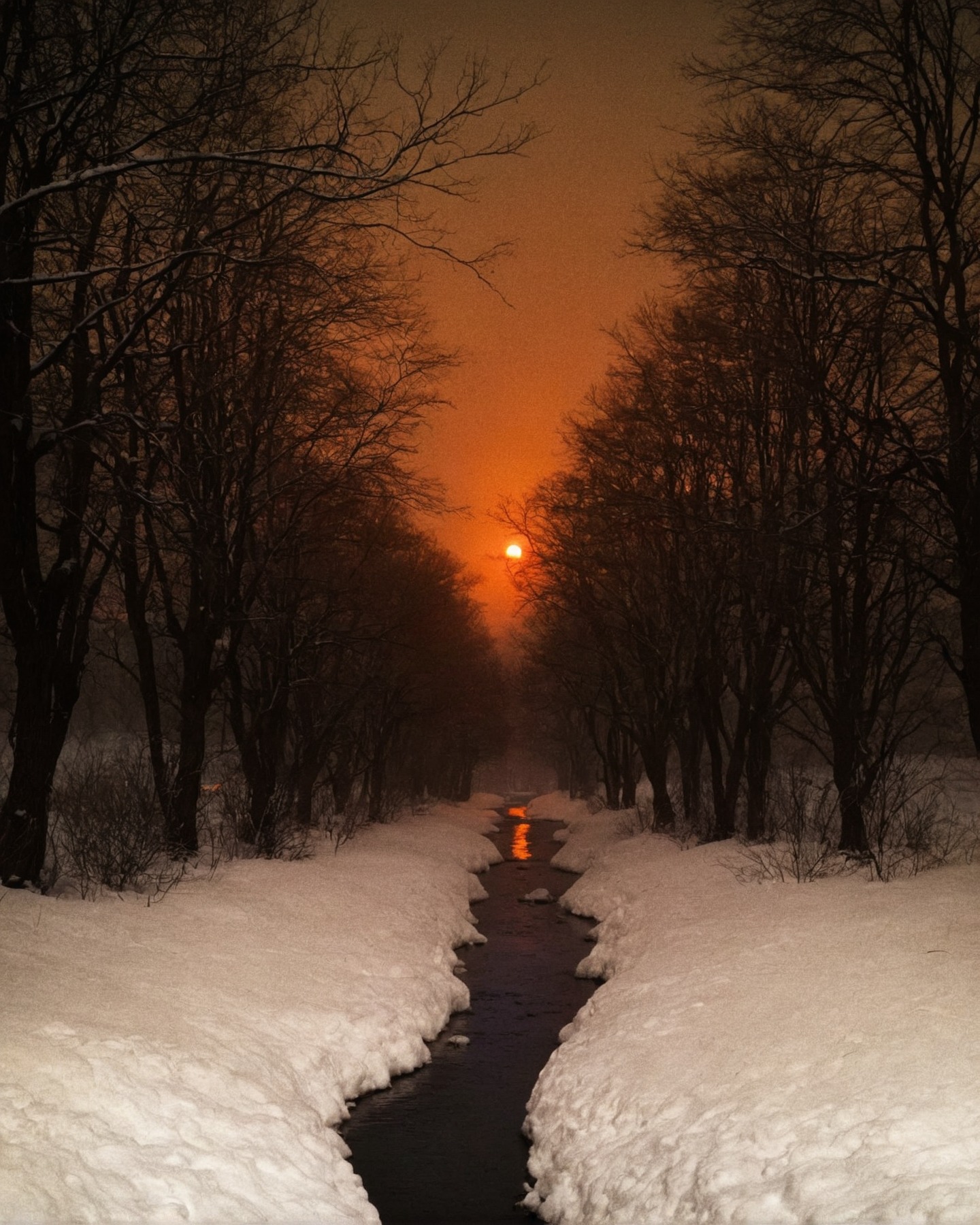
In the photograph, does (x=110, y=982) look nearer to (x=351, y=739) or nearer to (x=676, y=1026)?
(x=676, y=1026)

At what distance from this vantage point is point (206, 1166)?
6348 millimetres

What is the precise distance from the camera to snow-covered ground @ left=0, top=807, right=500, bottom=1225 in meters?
5.90

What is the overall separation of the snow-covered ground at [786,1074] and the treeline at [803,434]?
2.77 metres

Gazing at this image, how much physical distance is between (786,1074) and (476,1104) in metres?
3.89

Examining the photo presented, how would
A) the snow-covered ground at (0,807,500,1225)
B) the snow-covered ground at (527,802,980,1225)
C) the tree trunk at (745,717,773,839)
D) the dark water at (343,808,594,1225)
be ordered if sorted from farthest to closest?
the tree trunk at (745,717,773,839)
the dark water at (343,808,594,1225)
the snow-covered ground at (0,807,500,1225)
the snow-covered ground at (527,802,980,1225)

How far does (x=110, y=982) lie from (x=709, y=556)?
13.8 meters

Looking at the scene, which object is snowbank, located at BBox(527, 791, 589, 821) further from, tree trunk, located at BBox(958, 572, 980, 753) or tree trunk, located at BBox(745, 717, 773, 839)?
tree trunk, located at BBox(958, 572, 980, 753)

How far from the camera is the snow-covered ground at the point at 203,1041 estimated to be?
5.90m

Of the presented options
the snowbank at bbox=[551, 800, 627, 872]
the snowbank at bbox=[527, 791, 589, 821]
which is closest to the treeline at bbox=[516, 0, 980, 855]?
the snowbank at bbox=[551, 800, 627, 872]

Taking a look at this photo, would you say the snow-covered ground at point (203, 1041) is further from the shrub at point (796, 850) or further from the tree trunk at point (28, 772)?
the shrub at point (796, 850)

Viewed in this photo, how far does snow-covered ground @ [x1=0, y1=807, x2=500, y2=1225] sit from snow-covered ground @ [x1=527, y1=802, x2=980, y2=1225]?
5.96 feet

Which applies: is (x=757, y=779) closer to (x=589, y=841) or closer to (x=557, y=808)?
(x=589, y=841)

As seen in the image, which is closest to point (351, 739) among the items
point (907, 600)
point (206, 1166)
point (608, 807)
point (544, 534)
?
point (544, 534)

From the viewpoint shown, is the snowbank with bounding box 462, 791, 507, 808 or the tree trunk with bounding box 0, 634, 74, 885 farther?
the snowbank with bounding box 462, 791, 507, 808
